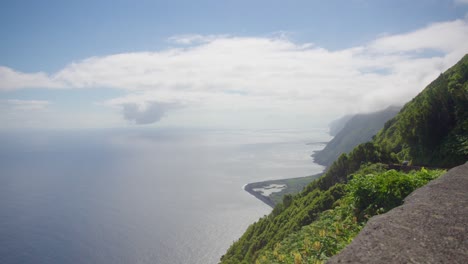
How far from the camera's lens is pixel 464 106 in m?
40.4

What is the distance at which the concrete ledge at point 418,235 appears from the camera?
667cm

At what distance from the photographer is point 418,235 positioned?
25.4ft

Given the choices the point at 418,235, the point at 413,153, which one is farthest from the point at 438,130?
the point at 418,235

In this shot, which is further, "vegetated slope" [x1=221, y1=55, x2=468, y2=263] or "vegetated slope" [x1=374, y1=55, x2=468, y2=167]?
"vegetated slope" [x1=374, y1=55, x2=468, y2=167]

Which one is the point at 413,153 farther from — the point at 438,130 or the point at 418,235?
the point at 418,235

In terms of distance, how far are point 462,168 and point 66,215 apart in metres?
186

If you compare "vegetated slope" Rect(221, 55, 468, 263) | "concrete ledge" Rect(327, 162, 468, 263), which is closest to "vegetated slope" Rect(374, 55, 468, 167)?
"vegetated slope" Rect(221, 55, 468, 263)

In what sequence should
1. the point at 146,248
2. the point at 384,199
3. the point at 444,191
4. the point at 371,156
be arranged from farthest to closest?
the point at 146,248 → the point at 371,156 → the point at 384,199 → the point at 444,191

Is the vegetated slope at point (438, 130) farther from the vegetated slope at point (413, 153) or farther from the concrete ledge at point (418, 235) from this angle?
the concrete ledge at point (418, 235)

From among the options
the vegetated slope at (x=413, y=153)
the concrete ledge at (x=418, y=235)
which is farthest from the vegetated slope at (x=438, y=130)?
the concrete ledge at (x=418, y=235)

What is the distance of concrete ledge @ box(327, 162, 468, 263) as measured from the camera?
667 cm

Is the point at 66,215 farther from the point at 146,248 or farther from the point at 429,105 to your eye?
the point at 429,105

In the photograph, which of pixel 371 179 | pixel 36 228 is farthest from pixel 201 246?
pixel 371 179

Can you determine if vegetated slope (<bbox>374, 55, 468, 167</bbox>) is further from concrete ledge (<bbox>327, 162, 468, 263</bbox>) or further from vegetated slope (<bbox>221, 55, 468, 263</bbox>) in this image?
concrete ledge (<bbox>327, 162, 468, 263</bbox>)
